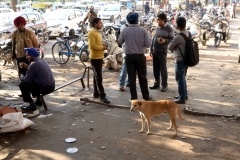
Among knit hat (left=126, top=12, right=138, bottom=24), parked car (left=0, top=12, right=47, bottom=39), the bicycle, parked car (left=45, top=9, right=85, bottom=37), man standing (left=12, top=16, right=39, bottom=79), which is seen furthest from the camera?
parked car (left=45, top=9, right=85, bottom=37)

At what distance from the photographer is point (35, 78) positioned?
19.9 feet

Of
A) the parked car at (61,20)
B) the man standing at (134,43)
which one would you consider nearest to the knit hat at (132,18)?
the man standing at (134,43)

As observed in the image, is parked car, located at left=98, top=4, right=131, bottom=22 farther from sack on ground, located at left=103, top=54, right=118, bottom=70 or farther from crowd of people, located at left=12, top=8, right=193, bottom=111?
crowd of people, located at left=12, top=8, right=193, bottom=111

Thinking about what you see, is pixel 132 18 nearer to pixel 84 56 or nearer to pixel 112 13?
pixel 84 56

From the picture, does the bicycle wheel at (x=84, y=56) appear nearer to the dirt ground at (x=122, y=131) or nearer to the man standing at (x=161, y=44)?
the dirt ground at (x=122, y=131)

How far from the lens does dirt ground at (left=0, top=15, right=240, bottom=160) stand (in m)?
4.37

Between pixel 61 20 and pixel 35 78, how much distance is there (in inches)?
544

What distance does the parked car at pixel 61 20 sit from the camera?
18.5 metres

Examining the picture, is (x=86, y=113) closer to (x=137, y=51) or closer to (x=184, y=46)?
(x=137, y=51)

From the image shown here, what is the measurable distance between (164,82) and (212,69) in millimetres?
3383

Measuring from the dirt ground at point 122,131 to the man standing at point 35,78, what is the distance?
45 cm

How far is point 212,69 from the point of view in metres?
10.1

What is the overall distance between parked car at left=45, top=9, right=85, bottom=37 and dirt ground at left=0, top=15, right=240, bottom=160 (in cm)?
1060

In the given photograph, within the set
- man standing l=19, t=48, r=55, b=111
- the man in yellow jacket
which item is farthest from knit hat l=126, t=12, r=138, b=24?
man standing l=19, t=48, r=55, b=111
